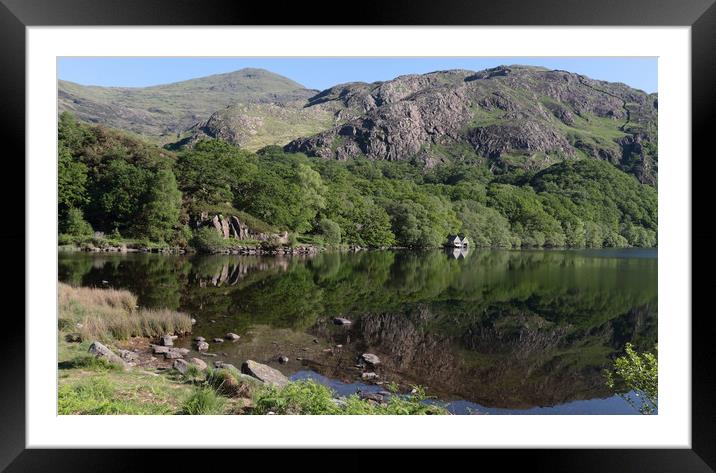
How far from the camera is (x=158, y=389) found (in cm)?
414

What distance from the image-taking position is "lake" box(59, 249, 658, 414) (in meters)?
6.78

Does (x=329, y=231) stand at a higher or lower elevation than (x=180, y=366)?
higher

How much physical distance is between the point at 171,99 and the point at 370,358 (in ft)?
202

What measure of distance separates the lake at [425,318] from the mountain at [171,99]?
104 feet

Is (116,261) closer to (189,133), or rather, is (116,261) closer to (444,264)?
(444,264)

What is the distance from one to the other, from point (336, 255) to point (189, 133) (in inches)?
1163

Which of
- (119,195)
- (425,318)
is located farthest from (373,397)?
(119,195)

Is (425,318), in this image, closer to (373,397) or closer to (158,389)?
(373,397)

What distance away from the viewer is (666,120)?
2.45 meters
